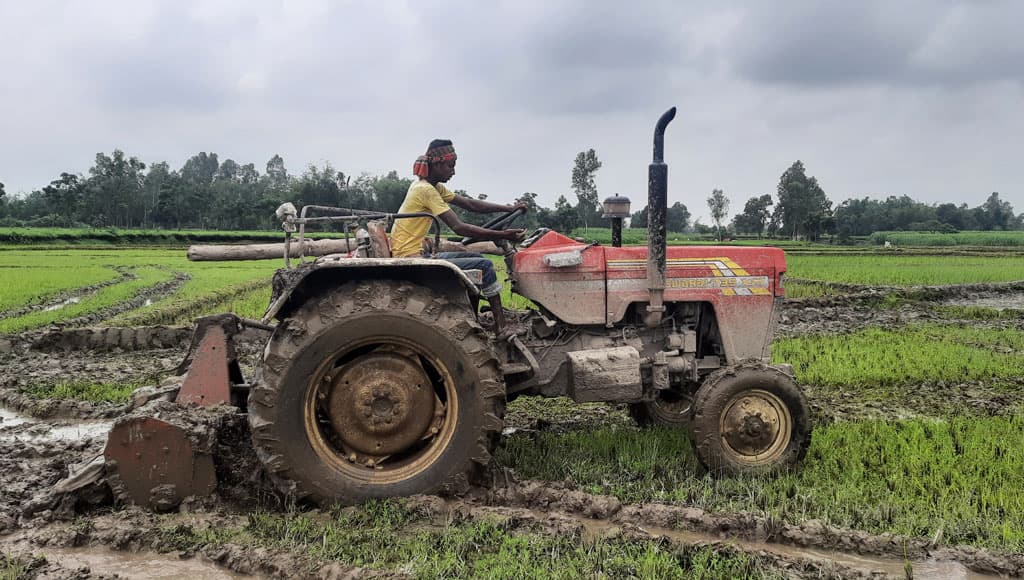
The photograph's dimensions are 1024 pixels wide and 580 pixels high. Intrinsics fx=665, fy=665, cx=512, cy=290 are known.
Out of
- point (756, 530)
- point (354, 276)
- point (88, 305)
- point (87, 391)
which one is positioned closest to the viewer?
point (756, 530)

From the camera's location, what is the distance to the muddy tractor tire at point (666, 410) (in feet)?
17.3

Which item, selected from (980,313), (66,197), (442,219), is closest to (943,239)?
(980,313)

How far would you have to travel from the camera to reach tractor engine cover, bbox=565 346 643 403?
427cm

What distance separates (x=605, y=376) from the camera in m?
4.27

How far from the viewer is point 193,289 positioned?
1641 cm

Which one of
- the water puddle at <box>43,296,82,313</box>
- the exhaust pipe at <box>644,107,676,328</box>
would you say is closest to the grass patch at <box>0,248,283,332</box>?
the water puddle at <box>43,296,82,313</box>

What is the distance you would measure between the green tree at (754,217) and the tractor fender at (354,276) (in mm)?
73961

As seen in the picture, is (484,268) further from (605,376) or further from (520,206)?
(605,376)

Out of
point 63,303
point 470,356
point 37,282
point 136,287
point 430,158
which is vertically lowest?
point 63,303

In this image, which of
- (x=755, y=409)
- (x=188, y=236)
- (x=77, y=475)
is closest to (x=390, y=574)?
(x=77, y=475)

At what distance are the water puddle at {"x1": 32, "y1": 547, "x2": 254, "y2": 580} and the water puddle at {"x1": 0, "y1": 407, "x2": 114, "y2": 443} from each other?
7.35 ft

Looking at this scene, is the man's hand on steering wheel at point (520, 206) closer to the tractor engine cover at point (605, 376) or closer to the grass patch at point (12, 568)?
the tractor engine cover at point (605, 376)

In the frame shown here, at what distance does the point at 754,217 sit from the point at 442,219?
77112mm

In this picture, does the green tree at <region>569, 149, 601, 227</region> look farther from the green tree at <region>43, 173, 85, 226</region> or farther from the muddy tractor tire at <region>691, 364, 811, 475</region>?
the muddy tractor tire at <region>691, 364, 811, 475</region>
